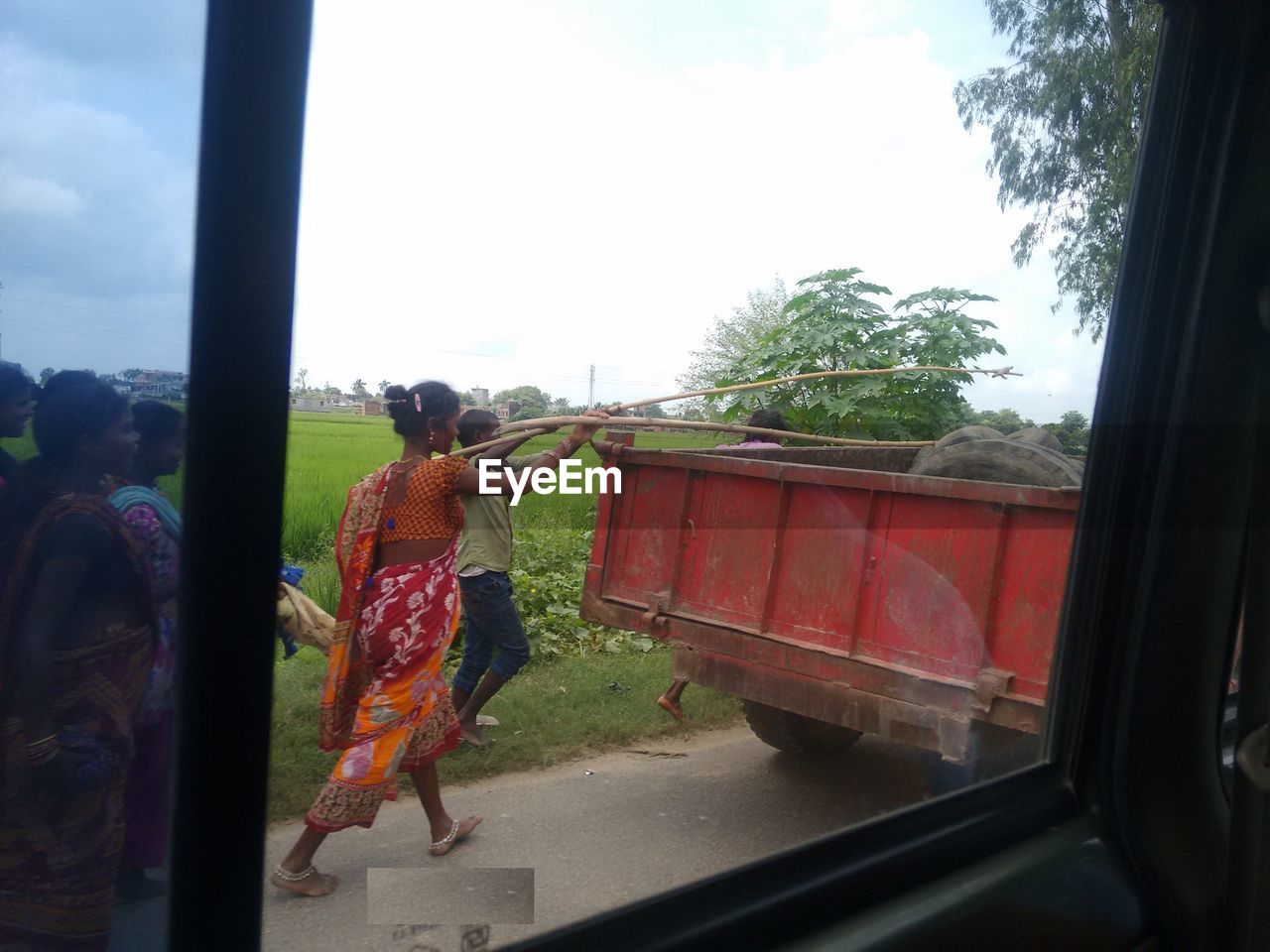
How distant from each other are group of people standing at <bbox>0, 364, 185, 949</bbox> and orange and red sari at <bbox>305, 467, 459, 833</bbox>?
4.71ft

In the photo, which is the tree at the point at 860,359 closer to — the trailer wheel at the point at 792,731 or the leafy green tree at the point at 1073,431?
the leafy green tree at the point at 1073,431

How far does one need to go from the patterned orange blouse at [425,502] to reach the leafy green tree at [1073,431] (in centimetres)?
163

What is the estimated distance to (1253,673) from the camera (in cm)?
153

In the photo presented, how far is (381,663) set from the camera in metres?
2.87

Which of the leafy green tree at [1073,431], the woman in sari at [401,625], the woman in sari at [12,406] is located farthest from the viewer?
the woman in sari at [401,625]

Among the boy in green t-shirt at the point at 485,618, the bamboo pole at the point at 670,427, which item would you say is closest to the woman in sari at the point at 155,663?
the bamboo pole at the point at 670,427

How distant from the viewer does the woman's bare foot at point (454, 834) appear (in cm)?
247

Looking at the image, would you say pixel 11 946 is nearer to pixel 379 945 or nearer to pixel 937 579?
pixel 379 945

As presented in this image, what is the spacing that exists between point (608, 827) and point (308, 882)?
4.86 ft

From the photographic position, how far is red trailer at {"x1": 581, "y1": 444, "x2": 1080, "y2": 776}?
3.05 m

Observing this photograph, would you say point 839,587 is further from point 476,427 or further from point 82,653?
point 82,653

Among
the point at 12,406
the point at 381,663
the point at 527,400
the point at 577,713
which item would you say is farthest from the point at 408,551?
the point at 12,406

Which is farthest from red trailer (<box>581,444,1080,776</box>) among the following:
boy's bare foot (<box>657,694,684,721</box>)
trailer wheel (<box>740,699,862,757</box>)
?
boy's bare foot (<box>657,694,684,721</box>)

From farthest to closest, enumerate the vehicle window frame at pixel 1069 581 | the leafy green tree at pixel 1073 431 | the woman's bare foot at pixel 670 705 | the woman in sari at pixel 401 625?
1. the woman's bare foot at pixel 670 705
2. the woman in sari at pixel 401 625
3. the leafy green tree at pixel 1073 431
4. the vehicle window frame at pixel 1069 581
